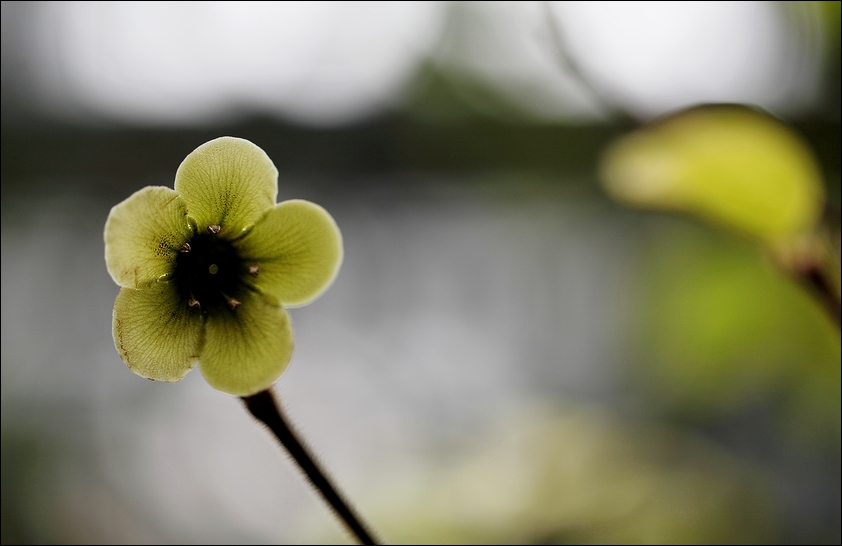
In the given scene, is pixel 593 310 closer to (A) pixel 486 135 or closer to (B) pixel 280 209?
(A) pixel 486 135

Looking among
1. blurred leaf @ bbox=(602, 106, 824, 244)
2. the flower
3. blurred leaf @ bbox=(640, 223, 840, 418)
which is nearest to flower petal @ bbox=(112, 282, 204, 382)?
the flower

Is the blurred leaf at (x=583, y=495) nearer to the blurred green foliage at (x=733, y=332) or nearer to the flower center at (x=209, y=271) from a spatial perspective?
the blurred green foliage at (x=733, y=332)

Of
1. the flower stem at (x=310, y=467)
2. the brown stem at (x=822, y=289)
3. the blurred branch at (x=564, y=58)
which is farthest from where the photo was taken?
the blurred branch at (x=564, y=58)

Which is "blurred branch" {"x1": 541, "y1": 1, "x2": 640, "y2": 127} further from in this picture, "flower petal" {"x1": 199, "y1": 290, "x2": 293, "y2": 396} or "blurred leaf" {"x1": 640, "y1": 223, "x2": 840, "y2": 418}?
"flower petal" {"x1": 199, "y1": 290, "x2": 293, "y2": 396}

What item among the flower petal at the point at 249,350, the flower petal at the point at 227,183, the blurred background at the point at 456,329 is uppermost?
the flower petal at the point at 227,183

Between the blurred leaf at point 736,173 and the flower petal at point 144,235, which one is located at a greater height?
the flower petal at point 144,235

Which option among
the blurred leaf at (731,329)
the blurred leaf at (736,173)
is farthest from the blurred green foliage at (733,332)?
the blurred leaf at (736,173)

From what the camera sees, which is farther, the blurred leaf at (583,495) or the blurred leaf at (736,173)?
the blurred leaf at (583,495)

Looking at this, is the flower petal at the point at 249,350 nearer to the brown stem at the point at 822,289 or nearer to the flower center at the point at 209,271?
the flower center at the point at 209,271

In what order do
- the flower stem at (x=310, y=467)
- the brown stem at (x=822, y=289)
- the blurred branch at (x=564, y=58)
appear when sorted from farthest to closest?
the blurred branch at (x=564, y=58)
the brown stem at (x=822, y=289)
the flower stem at (x=310, y=467)
